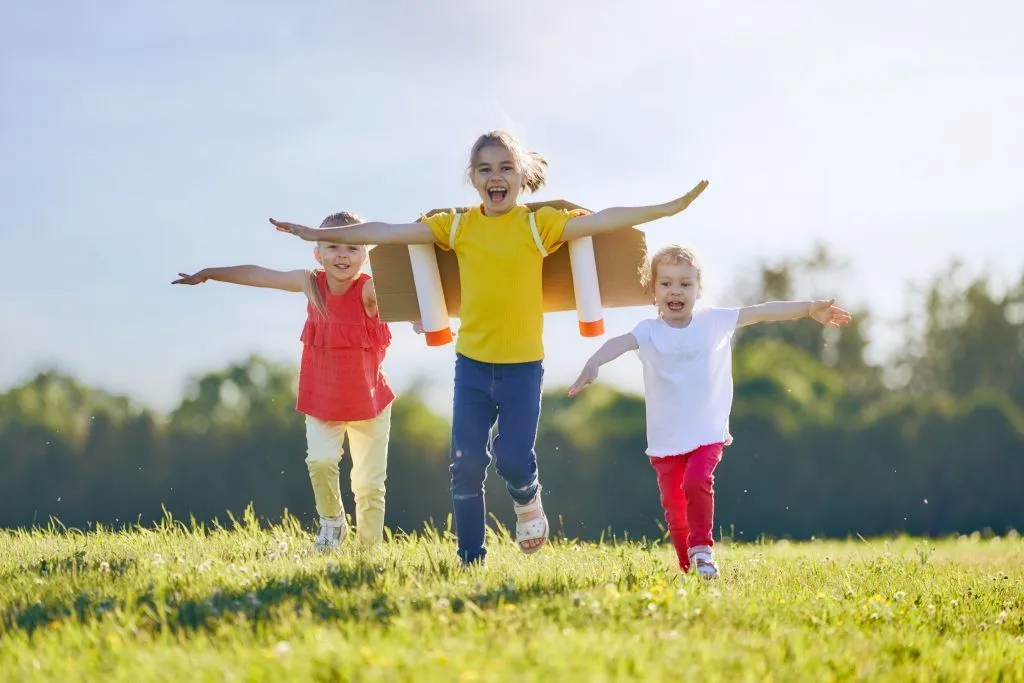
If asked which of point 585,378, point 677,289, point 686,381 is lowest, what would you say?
point 686,381

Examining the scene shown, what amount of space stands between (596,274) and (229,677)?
3.50 metres

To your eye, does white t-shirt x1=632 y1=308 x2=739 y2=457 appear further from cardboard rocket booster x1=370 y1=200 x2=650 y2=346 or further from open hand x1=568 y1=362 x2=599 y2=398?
open hand x1=568 y1=362 x2=599 y2=398

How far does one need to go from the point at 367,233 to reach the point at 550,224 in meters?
1.04

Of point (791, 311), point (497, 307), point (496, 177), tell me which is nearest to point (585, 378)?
point (497, 307)

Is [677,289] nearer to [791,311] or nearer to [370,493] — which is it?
[791,311]

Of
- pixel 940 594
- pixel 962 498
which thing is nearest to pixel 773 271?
pixel 962 498

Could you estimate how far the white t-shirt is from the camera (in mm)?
6477

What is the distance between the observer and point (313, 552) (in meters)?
6.91

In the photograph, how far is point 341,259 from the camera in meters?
7.29

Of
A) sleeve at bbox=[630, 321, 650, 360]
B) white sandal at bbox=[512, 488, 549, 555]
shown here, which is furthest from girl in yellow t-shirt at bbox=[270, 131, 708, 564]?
sleeve at bbox=[630, 321, 650, 360]

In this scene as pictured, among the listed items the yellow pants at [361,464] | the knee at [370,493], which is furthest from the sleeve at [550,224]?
the knee at [370,493]

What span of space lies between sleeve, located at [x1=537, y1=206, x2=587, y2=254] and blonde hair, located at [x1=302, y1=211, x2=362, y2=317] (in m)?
1.51

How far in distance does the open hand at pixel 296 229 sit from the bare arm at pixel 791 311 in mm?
2500

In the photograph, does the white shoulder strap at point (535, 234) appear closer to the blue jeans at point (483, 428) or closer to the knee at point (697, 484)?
the blue jeans at point (483, 428)
